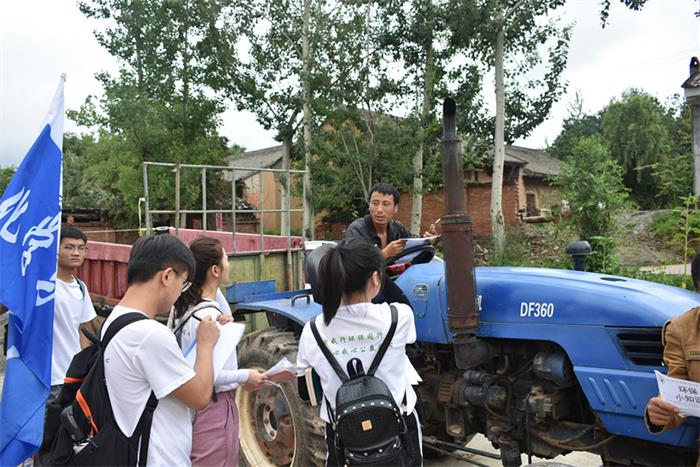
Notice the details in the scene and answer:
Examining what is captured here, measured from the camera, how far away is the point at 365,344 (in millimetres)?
2340

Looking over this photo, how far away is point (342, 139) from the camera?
1694 centimetres

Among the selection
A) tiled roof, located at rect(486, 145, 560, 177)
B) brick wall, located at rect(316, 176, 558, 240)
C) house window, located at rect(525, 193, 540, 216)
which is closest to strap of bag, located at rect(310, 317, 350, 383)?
brick wall, located at rect(316, 176, 558, 240)

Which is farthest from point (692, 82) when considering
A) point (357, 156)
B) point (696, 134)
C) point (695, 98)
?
point (357, 156)

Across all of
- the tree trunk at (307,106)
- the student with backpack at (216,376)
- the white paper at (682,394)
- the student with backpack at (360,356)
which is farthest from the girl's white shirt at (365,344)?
the tree trunk at (307,106)

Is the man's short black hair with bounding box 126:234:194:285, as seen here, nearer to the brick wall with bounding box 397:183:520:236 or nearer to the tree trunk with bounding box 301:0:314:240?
the tree trunk with bounding box 301:0:314:240

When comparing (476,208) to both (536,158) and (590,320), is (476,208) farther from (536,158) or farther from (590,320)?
(590,320)

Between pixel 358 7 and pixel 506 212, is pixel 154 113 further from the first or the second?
pixel 506 212

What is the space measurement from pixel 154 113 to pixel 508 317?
54.6 ft

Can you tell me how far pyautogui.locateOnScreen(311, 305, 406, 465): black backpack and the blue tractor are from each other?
3.19 feet

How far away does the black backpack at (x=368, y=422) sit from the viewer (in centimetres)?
221

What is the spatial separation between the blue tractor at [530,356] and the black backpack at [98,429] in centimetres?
170

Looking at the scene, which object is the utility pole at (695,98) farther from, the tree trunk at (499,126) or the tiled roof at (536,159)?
the tiled roof at (536,159)

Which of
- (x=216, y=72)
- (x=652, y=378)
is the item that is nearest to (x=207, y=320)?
(x=652, y=378)

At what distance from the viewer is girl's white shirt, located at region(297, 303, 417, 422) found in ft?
7.68
